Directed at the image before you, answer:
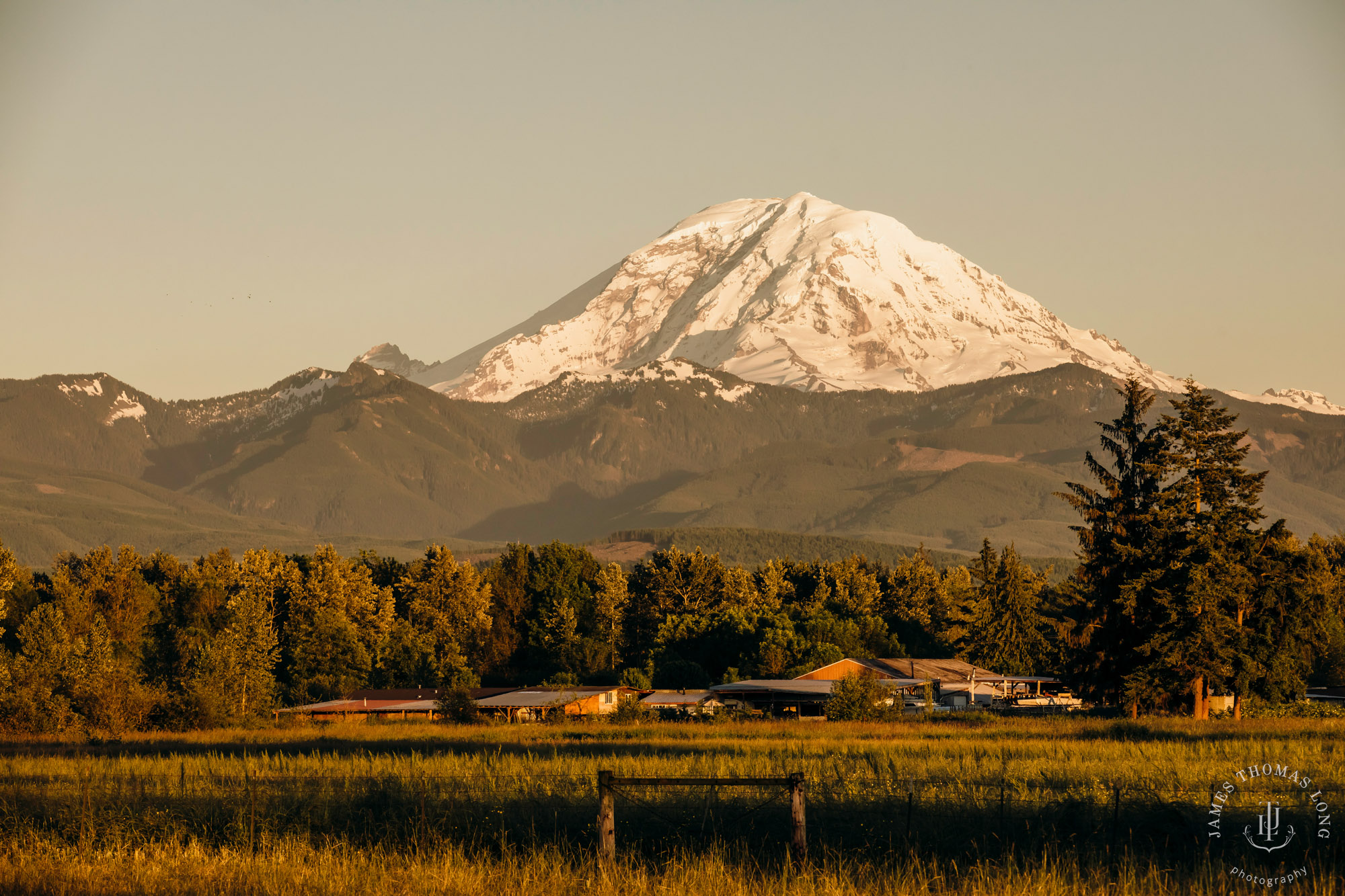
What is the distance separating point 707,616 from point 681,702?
1386 inches

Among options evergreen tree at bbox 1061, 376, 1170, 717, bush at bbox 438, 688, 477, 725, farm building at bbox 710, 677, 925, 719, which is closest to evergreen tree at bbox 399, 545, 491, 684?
farm building at bbox 710, 677, 925, 719

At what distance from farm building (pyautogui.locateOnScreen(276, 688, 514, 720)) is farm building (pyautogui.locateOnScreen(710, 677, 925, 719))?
17.5 metres

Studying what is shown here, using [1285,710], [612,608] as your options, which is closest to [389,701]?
[612,608]

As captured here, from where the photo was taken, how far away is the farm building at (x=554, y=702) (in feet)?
288

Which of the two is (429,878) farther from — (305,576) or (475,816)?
(305,576)

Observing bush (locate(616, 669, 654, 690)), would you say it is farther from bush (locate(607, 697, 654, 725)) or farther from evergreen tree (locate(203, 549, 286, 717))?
evergreen tree (locate(203, 549, 286, 717))

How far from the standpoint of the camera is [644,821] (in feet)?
92.9

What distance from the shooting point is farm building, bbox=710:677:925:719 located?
293 ft

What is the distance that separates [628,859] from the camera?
2159 cm

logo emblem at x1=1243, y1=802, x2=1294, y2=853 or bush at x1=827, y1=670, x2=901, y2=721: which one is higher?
logo emblem at x1=1243, y1=802, x2=1294, y2=853

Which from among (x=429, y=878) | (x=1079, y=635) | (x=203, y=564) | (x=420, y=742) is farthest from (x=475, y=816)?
(x=203, y=564)

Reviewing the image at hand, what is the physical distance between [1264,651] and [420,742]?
39533mm

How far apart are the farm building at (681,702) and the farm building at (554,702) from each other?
151 cm

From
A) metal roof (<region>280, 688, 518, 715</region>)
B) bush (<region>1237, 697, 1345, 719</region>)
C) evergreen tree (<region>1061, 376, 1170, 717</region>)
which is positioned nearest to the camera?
evergreen tree (<region>1061, 376, 1170, 717</region>)
